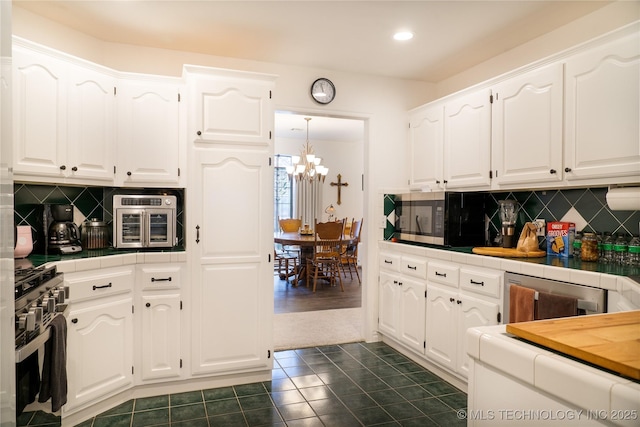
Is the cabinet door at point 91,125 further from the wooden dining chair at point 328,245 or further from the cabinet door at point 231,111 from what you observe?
the wooden dining chair at point 328,245

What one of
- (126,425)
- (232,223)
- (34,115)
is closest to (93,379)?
(126,425)

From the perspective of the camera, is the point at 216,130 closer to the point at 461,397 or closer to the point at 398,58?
the point at 398,58

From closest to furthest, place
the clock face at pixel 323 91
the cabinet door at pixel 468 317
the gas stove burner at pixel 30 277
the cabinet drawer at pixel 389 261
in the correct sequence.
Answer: the gas stove burner at pixel 30 277, the cabinet door at pixel 468 317, the cabinet drawer at pixel 389 261, the clock face at pixel 323 91

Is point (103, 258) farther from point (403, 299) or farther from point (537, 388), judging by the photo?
point (537, 388)

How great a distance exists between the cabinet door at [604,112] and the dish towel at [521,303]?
0.72 m

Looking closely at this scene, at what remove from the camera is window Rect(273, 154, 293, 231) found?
8188mm

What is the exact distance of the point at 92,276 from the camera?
8.07 ft

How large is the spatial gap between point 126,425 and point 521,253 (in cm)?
262

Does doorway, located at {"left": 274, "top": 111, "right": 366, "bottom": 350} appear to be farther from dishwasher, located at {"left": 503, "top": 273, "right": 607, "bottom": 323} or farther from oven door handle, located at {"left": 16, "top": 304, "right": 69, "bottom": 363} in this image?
oven door handle, located at {"left": 16, "top": 304, "right": 69, "bottom": 363}

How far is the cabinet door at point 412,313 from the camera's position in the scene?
126 inches

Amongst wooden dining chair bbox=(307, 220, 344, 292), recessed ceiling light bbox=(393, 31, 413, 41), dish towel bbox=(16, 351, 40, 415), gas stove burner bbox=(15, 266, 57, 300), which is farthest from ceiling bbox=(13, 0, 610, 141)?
wooden dining chair bbox=(307, 220, 344, 292)

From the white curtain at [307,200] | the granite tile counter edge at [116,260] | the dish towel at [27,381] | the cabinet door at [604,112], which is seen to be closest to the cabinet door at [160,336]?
the granite tile counter edge at [116,260]

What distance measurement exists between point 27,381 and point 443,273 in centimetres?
246

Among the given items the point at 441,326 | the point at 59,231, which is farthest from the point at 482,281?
the point at 59,231
